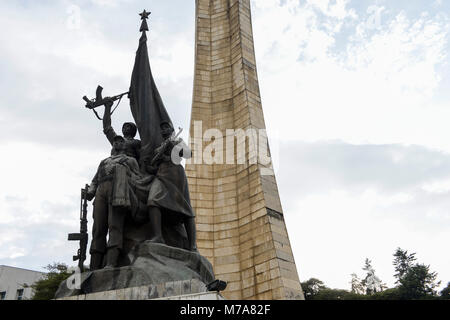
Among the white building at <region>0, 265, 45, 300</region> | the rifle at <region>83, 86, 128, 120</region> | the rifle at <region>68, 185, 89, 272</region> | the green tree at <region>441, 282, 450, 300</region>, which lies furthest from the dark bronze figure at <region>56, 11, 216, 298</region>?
the green tree at <region>441, 282, 450, 300</region>

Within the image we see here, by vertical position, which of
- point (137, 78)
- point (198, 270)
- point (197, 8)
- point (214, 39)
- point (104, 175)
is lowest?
point (198, 270)

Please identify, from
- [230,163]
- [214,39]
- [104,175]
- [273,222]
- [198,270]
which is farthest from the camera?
[214,39]

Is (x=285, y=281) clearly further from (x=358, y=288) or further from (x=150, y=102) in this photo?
(x=358, y=288)

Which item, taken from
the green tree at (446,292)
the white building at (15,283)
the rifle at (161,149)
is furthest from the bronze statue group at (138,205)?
the green tree at (446,292)

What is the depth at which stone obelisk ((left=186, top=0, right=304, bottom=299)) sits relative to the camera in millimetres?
11875

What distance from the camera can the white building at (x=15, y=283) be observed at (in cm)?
2319

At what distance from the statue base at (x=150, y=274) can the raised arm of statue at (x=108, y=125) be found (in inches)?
66.4

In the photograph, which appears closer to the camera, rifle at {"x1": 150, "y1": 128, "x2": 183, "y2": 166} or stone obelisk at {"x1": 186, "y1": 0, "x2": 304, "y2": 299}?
rifle at {"x1": 150, "y1": 128, "x2": 183, "y2": 166}

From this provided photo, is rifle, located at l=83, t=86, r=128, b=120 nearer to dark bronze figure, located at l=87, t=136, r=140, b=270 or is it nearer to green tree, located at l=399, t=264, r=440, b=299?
dark bronze figure, located at l=87, t=136, r=140, b=270

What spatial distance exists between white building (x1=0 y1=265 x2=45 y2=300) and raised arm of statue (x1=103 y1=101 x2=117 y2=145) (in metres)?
18.9

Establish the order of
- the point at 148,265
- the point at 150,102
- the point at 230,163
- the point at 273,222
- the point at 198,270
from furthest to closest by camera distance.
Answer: the point at 230,163
the point at 273,222
the point at 150,102
the point at 198,270
the point at 148,265

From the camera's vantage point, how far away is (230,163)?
13.8 m
